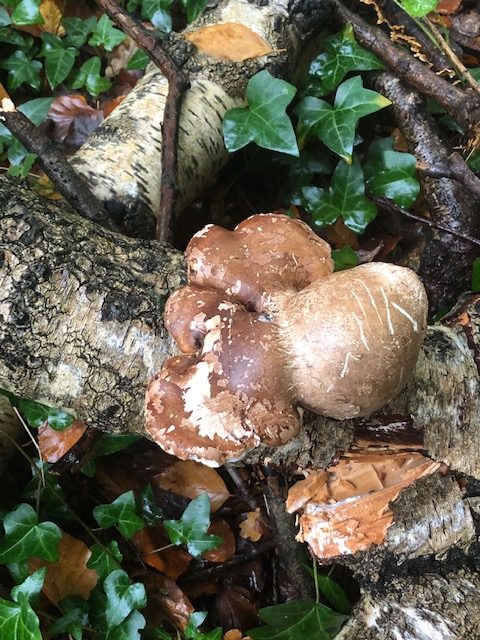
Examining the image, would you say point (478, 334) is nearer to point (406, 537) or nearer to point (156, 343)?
point (406, 537)

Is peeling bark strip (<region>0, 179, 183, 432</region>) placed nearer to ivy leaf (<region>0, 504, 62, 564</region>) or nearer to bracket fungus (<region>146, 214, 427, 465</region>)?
bracket fungus (<region>146, 214, 427, 465</region>)

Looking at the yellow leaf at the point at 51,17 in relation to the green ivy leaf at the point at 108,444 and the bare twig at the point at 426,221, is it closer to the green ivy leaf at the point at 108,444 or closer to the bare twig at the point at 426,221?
the bare twig at the point at 426,221

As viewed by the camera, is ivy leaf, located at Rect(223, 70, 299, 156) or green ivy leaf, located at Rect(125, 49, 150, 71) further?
green ivy leaf, located at Rect(125, 49, 150, 71)

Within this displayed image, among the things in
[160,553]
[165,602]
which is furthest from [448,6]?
[165,602]

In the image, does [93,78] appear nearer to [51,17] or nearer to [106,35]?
[106,35]

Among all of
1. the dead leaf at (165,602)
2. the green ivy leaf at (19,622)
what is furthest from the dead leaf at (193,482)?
the green ivy leaf at (19,622)

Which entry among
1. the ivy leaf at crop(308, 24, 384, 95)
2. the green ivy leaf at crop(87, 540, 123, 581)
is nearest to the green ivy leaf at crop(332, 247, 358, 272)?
the ivy leaf at crop(308, 24, 384, 95)
